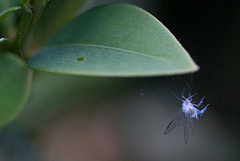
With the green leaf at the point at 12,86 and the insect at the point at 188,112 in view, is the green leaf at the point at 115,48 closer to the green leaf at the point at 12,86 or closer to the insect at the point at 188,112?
the green leaf at the point at 12,86

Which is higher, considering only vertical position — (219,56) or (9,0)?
(9,0)

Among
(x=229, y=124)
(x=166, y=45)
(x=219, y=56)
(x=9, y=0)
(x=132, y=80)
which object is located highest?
(x=166, y=45)

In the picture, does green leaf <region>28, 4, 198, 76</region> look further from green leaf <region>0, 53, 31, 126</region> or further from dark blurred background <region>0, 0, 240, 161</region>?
dark blurred background <region>0, 0, 240, 161</region>

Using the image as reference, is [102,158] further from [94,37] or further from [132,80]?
[94,37]

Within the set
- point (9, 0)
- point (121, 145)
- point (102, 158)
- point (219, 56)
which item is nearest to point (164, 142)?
point (121, 145)

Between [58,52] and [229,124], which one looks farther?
[229,124]

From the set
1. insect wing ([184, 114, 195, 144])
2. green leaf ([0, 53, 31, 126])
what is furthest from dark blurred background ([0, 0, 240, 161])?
green leaf ([0, 53, 31, 126])

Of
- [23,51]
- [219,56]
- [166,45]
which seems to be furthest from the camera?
[219,56]

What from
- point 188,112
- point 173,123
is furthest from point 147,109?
point 188,112
